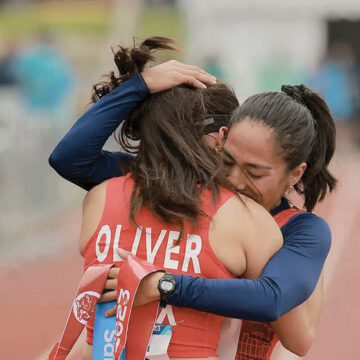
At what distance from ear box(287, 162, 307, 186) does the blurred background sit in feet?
3.55

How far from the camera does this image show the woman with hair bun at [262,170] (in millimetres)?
2662

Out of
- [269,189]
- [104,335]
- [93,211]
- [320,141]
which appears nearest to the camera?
[104,335]

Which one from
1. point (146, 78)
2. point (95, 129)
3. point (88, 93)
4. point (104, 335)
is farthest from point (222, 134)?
point (88, 93)

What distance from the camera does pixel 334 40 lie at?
2836 centimetres

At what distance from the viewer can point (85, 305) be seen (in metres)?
2.79

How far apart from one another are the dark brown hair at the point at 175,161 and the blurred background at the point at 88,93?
4.61ft

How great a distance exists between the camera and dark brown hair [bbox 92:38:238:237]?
2.72 meters

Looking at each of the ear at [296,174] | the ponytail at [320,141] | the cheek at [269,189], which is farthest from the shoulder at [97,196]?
the ponytail at [320,141]

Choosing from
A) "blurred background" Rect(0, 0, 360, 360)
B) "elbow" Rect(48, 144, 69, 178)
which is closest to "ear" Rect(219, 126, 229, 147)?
"elbow" Rect(48, 144, 69, 178)

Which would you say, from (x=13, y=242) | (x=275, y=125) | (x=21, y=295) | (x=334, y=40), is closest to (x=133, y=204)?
(x=275, y=125)

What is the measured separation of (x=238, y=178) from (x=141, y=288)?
486mm

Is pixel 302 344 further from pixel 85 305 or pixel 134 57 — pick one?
pixel 134 57

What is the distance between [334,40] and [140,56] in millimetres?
26081

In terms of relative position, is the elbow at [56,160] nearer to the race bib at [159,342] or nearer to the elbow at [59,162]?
the elbow at [59,162]
